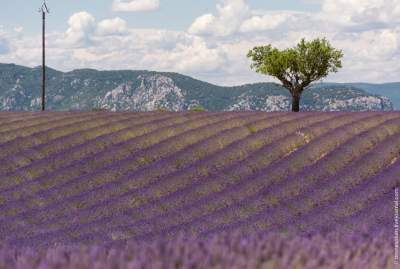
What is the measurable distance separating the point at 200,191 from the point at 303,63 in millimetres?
24670

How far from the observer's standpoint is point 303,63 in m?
35.5

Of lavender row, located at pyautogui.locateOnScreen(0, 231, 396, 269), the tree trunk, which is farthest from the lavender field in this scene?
the tree trunk

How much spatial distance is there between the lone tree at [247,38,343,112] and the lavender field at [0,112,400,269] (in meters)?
16.7

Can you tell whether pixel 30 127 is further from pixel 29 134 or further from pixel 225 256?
pixel 225 256

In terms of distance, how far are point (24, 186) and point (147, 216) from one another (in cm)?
321

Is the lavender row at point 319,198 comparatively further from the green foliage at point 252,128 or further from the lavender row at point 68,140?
the lavender row at point 68,140

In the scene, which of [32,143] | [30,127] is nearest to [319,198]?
[32,143]

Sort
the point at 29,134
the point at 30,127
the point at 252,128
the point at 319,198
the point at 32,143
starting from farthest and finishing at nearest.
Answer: the point at 30,127 → the point at 252,128 → the point at 29,134 → the point at 32,143 → the point at 319,198

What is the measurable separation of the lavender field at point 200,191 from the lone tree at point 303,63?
54.7ft

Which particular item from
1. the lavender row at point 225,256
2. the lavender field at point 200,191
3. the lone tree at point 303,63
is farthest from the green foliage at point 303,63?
the lavender row at point 225,256

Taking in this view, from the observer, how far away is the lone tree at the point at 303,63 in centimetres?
3550

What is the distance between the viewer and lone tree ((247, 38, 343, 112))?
35500 mm

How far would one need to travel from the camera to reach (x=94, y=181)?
500 inches

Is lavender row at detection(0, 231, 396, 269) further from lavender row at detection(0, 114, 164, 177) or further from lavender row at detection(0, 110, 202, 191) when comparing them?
lavender row at detection(0, 114, 164, 177)
